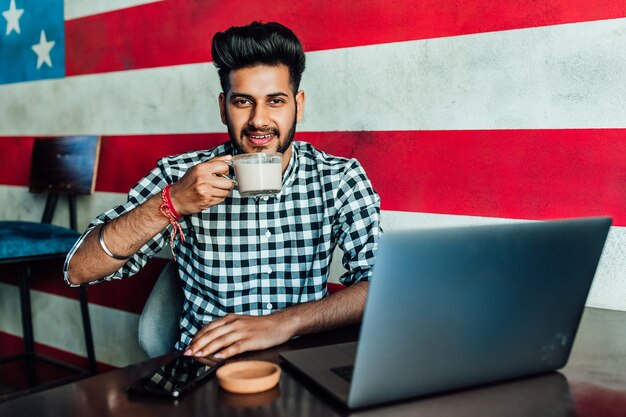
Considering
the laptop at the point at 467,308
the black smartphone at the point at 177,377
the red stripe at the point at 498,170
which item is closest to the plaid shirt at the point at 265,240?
the red stripe at the point at 498,170

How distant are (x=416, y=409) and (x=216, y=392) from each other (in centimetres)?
27

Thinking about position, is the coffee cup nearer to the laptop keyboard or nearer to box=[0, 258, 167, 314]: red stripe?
the laptop keyboard

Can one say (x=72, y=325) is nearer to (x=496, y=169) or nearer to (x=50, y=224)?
(x=50, y=224)

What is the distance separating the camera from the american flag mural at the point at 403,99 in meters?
1.62

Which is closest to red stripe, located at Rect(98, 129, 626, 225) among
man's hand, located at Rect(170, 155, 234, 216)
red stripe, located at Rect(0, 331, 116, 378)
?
man's hand, located at Rect(170, 155, 234, 216)

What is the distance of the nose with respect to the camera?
1.60 metres

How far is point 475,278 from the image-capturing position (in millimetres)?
744

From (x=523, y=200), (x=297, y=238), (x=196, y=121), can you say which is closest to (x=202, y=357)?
(x=297, y=238)

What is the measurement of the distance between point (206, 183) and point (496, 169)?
939 millimetres

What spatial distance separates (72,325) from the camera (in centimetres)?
302

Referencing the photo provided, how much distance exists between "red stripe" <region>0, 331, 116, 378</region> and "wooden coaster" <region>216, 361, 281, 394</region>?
229 cm

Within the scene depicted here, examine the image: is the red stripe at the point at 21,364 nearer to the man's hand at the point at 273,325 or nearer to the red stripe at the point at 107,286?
the red stripe at the point at 107,286

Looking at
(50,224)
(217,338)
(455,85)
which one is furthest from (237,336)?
(50,224)

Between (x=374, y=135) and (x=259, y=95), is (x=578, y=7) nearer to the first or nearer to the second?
(x=374, y=135)
